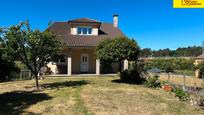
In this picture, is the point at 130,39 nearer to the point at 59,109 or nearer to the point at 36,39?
the point at 36,39

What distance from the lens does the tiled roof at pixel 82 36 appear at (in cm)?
2846

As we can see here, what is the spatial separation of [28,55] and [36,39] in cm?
159

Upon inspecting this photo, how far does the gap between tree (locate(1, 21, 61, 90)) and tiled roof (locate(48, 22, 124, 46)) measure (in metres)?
9.35

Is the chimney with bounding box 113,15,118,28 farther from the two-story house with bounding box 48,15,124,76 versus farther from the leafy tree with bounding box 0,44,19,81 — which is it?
the leafy tree with bounding box 0,44,19,81

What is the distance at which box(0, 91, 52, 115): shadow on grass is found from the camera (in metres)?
11.6

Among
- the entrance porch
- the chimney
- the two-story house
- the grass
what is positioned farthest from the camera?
the chimney

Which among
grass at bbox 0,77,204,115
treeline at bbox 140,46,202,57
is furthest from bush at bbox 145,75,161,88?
treeline at bbox 140,46,202,57

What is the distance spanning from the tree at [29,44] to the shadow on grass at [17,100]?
2.55 meters

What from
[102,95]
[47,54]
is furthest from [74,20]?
[102,95]

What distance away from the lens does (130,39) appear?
2119 centimetres

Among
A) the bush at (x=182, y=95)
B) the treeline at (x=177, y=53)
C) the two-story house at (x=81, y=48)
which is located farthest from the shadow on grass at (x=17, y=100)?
the treeline at (x=177, y=53)

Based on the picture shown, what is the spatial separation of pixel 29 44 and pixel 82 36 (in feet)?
43.9

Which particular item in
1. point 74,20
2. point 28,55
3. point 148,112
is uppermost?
point 74,20

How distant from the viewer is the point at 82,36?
30203 millimetres
